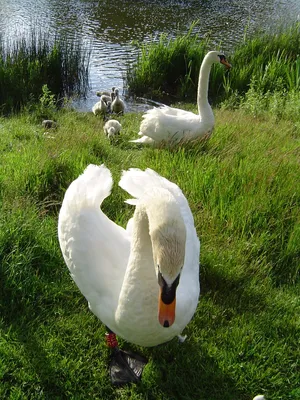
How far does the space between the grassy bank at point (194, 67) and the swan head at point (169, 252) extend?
8295 millimetres

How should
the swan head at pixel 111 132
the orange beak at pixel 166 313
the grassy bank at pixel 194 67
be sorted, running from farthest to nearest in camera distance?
the grassy bank at pixel 194 67 < the swan head at pixel 111 132 < the orange beak at pixel 166 313

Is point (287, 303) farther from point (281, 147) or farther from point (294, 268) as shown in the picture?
point (281, 147)

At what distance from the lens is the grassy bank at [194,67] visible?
33.1 ft

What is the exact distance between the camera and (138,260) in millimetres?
2516

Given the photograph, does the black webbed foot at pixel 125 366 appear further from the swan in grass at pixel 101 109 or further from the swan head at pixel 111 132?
the swan in grass at pixel 101 109

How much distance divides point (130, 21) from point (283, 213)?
14.7m

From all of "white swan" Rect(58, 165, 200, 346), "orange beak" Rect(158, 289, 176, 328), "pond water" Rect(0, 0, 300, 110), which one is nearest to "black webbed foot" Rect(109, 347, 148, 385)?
"white swan" Rect(58, 165, 200, 346)

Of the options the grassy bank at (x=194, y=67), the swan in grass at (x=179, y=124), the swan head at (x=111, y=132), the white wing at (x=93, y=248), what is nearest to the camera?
the white wing at (x=93, y=248)

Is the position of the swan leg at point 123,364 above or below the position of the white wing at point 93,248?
below

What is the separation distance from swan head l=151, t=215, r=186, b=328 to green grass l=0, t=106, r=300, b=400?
111 cm

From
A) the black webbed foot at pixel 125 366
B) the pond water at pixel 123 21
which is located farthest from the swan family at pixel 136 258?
the pond water at pixel 123 21

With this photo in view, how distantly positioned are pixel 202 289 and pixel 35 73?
301 inches

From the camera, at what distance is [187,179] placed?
179 inches

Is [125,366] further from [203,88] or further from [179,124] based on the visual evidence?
[203,88]
